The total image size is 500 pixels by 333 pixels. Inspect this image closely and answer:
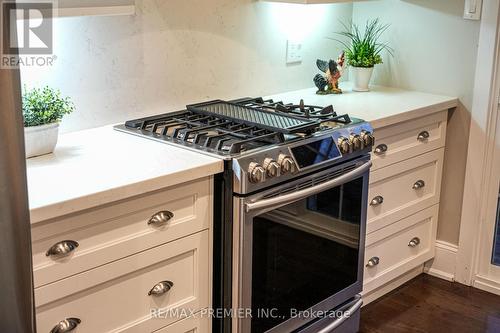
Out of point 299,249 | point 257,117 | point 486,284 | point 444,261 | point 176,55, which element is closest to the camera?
point 299,249

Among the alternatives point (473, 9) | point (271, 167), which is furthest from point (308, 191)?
point (473, 9)

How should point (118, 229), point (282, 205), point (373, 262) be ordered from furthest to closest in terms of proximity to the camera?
point (373, 262) < point (282, 205) < point (118, 229)

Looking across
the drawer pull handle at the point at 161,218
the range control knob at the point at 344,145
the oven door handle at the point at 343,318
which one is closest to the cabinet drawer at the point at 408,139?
the range control knob at the point at 344,145

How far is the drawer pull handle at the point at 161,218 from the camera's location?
2.07 metres

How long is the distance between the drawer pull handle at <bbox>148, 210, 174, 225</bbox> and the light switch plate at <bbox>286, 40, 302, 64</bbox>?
140cm

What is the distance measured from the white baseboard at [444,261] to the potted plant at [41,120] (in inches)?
82.0

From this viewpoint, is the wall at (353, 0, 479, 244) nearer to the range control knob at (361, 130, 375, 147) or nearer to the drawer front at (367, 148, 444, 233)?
the drawer front at (367, 148, 444, 233)

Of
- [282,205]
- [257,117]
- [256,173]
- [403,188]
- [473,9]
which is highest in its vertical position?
[473,9]

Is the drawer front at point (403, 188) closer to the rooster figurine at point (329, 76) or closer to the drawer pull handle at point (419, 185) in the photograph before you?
the drawer pull handle at point (419, 185)

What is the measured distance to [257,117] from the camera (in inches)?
101

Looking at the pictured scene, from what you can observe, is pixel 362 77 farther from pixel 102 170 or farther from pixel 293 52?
pixel 102 170

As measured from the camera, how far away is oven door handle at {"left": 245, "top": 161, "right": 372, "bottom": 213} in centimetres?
221

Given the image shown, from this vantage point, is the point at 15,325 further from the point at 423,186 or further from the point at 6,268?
the point at 423,186

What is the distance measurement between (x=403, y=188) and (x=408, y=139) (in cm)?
Result: 22
